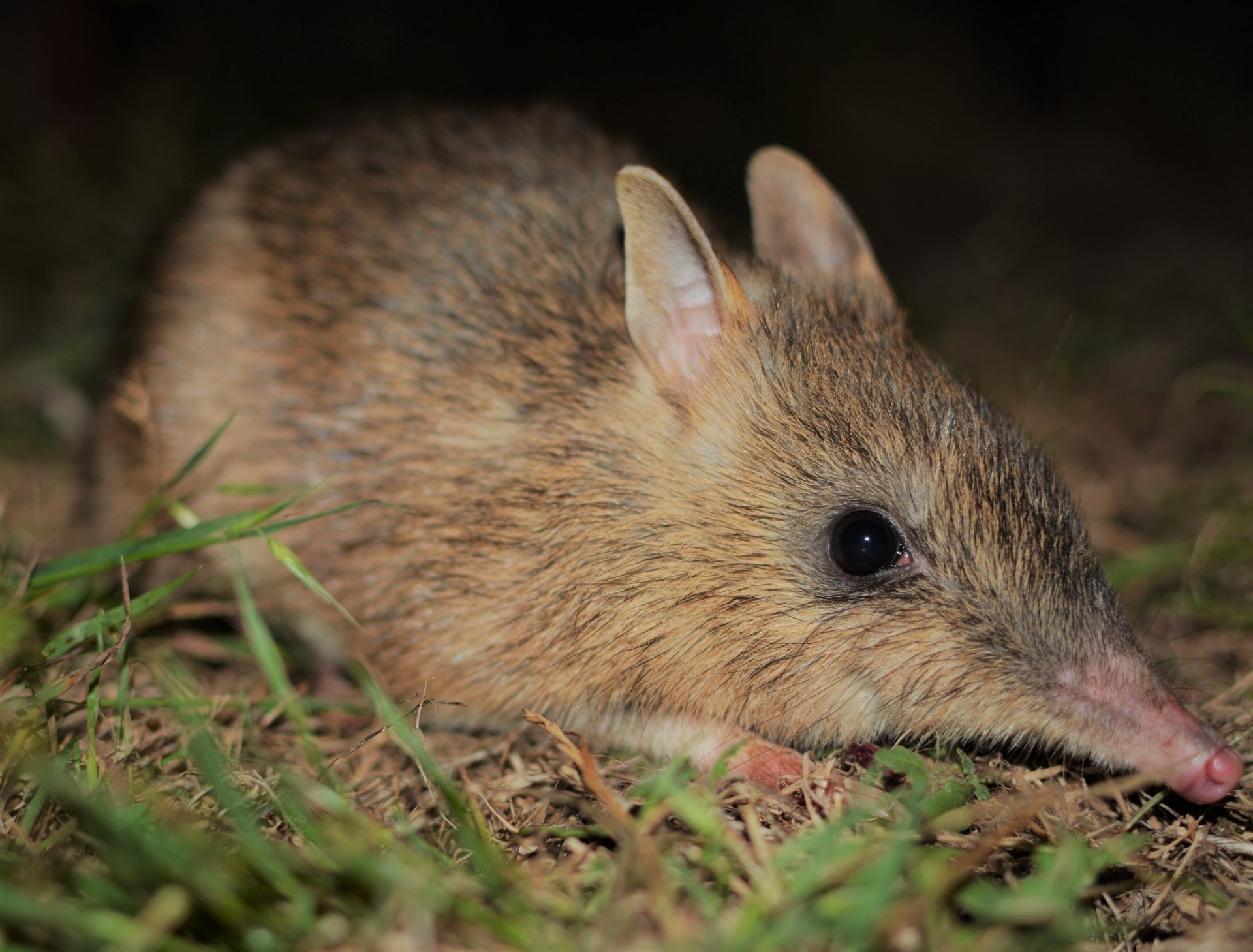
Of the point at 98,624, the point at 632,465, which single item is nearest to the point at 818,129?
the point at 632,465

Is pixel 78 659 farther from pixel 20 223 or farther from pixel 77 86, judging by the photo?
pixel 77 86

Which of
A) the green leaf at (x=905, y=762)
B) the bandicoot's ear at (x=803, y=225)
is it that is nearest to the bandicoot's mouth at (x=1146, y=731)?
the green leaf at (x=905, y=762)

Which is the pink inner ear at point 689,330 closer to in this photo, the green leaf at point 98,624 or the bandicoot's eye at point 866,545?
the bandicoot's eye at point 866,545

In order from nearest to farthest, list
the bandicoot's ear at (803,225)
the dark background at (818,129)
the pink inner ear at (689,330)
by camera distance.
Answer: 1. the pink inner ear at (689,330)
2. the bandicoot's ear at (803,225)
3. the dark background at (818,129)

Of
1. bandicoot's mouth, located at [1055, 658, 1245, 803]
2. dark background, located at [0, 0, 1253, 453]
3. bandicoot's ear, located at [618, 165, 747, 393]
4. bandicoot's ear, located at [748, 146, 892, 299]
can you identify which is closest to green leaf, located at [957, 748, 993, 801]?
bandicoot's mouth, located at [1055, 658, 1245, 803]

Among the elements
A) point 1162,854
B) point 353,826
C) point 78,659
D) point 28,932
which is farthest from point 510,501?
point 1162,854
